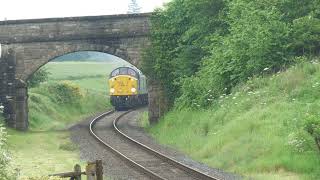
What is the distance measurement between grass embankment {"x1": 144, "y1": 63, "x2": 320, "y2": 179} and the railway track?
45.1 inches

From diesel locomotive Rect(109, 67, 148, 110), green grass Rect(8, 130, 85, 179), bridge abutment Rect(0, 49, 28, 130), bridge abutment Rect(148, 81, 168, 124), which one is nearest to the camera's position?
green grass Rect(8, 130, 85, 179)

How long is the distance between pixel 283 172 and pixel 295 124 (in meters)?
2.29

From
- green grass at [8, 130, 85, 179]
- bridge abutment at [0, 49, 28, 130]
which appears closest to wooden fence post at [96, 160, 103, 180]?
green grass at [8, 130, 85, 179]

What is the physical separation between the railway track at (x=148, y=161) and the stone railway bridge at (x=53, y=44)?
7392mm

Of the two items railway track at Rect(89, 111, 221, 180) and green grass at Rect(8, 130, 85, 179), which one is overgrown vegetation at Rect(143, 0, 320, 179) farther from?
green grass at Rect(8, 130, 85, 179)

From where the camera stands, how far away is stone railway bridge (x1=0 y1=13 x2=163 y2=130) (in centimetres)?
3150

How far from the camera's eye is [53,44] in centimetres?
A: 3158

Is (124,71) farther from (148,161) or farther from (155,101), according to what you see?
(148,161)

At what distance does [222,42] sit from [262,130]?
28.4ft

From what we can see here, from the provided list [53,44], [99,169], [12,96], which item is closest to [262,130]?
[99,169]

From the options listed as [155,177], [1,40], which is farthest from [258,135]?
[1,40]

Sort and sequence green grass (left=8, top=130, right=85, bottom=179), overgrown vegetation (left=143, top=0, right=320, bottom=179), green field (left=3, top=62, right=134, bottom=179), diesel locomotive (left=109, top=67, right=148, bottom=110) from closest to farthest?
overgrown vegetation (left=143, top=0, right=320, bottom=179) → green grass (left=8, top=130, right=85, bottom=179) → green field (left=3, top=62, right=134, bottom=179) → diesel locomotive (left=109, top=67, right=148, bottom=110)

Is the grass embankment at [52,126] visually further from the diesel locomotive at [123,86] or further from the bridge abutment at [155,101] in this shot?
the bridge abutment at [155,101]

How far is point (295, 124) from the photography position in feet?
51.3
